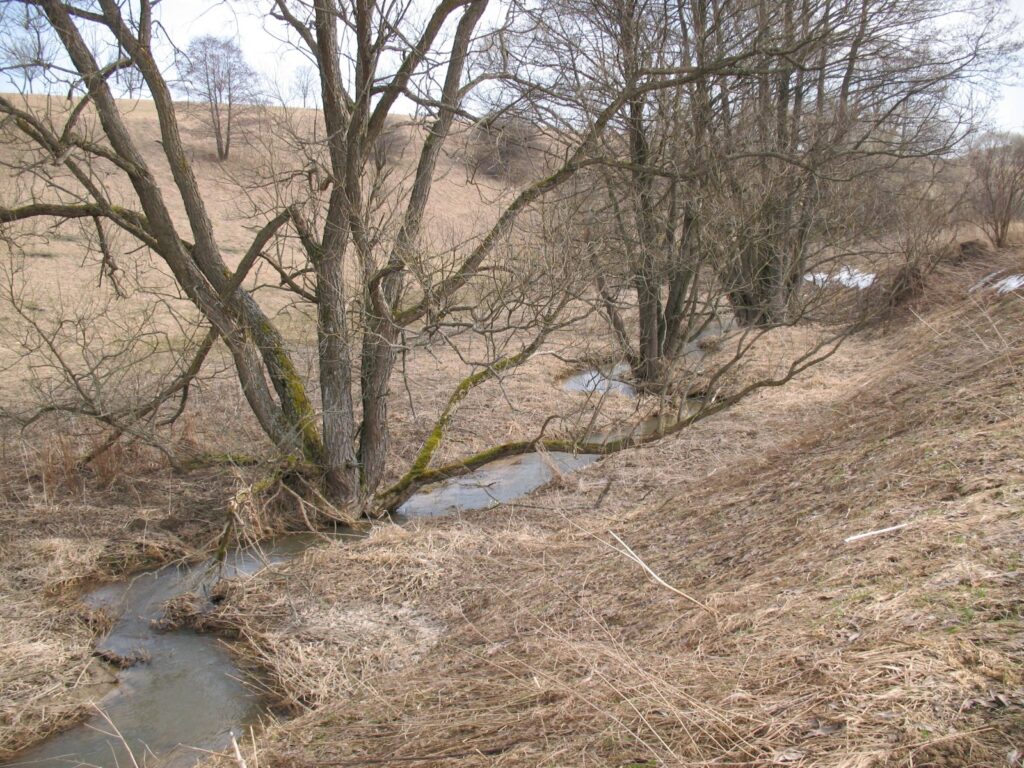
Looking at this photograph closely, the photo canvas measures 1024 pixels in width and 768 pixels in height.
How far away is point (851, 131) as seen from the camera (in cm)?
1420

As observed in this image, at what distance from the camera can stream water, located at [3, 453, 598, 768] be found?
5.03 m

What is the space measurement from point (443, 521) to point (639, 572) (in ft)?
11.8

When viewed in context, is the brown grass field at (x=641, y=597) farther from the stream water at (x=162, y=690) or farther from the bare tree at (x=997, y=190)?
the bare tree at (x=997, y=190)

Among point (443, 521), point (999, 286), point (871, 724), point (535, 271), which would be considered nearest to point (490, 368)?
point (535, 271)

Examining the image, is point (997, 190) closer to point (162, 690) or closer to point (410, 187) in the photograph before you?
point (410, 187)

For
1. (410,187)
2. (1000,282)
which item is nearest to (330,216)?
(410,187)

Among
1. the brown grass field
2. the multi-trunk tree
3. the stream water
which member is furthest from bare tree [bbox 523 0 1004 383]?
the stream water

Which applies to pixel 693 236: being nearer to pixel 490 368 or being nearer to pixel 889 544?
pixel 490 368

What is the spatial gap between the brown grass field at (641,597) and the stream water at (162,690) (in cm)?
18

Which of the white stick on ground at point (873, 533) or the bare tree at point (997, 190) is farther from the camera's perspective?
the bare tree at point (997, 190)

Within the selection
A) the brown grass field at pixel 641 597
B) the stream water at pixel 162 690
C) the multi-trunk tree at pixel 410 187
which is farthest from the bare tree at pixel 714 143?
the stream water at pixel 162 690

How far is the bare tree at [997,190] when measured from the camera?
14.9 metres

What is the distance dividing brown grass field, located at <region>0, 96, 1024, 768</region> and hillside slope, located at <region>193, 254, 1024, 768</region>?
16 millimetres

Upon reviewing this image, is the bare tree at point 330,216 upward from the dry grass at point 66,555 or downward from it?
upward
